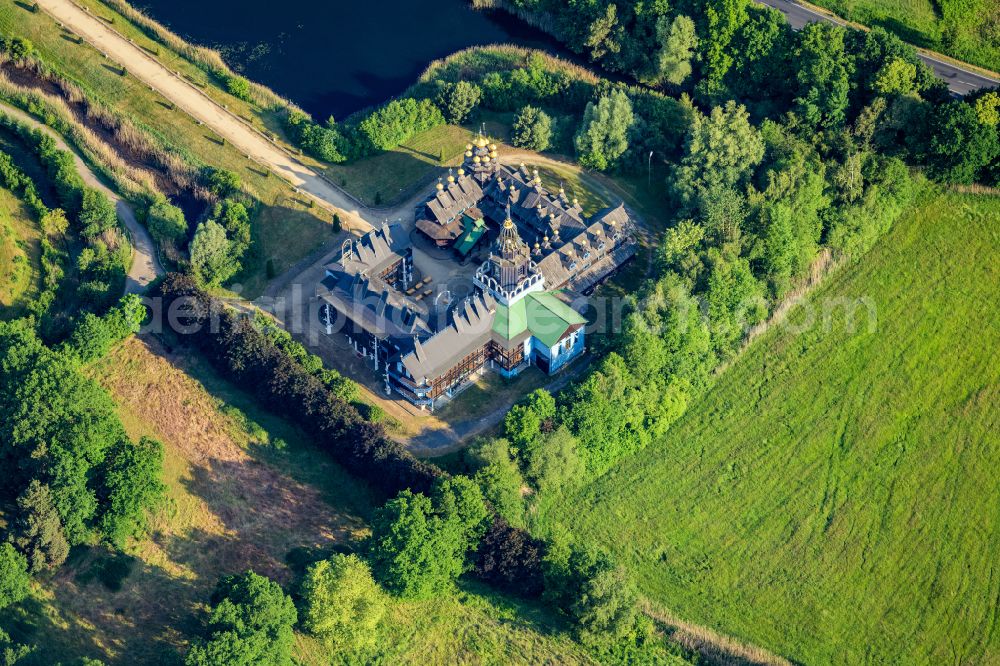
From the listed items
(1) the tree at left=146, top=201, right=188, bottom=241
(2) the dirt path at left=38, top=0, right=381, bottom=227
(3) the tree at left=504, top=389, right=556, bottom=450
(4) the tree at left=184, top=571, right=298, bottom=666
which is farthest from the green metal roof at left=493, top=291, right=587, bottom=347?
(1) the tree at left=146, top=201, right=188, bottom=241

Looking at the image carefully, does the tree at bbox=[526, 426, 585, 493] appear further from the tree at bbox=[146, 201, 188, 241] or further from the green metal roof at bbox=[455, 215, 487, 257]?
the tree at bbox=[146, 201, 188, 241]

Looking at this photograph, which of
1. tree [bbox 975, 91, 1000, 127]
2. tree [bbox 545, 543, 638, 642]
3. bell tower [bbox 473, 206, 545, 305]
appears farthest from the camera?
tree [bbox 975, 91, 1000, 127]

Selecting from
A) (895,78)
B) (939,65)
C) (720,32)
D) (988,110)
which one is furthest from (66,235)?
(939,65)

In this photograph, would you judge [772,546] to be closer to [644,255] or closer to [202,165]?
[644,255]

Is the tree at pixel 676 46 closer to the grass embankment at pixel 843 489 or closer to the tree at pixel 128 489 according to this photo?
the grass embankment at pixel 843 489

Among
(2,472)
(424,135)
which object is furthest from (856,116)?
(2,472)
